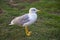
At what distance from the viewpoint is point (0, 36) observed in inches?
209

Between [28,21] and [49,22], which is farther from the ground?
[28,21]

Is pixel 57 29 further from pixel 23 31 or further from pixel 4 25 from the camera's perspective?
pixel 4 25

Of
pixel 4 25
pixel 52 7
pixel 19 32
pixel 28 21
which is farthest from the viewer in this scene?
pixel 52 7

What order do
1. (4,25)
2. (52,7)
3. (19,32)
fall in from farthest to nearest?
(52,7) → (4,25) → (19,32)

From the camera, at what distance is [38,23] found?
6.10 m

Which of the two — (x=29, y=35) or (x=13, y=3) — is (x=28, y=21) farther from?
(x=13, y=3)

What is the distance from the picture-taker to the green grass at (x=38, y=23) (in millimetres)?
5312

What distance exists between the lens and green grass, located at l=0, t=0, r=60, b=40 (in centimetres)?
531

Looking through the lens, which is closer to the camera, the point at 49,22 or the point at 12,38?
the point at 12,38

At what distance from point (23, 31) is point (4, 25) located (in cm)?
61

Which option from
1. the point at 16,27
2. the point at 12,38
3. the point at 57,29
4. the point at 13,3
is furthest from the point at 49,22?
the point at 13,3

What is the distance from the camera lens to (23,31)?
18.2ft

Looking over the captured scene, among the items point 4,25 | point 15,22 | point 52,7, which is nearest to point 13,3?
point 52,7

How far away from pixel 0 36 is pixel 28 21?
0.77m
